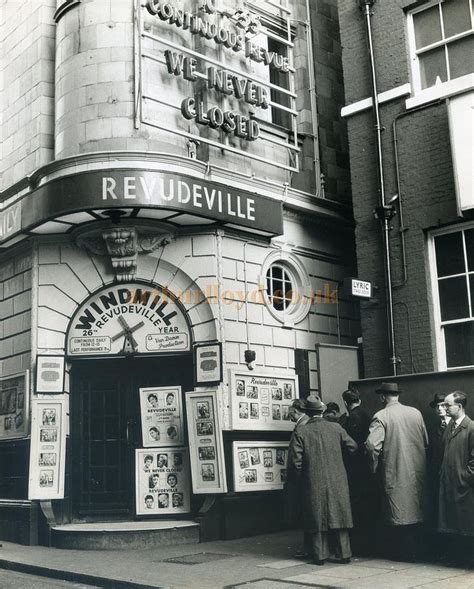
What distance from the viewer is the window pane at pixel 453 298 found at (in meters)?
12.5

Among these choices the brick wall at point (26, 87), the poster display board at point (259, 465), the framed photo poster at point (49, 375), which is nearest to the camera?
the poster display board at point (259, 465)

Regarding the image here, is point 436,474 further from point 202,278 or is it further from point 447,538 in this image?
point 202,278

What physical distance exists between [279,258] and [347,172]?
319 centimetres

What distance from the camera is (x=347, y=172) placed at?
16938mm

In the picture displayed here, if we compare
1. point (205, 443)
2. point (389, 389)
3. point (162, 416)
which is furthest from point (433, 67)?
point (162, 416)

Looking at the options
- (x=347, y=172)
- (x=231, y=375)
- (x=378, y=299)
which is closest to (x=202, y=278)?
(x=231, y=375)

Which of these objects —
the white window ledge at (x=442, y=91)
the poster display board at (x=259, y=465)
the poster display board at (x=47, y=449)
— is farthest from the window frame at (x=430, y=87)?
the poster display board at (x=47, y=449)

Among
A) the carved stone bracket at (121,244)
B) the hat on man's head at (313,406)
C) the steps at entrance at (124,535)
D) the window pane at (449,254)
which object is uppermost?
the carved stone bracket at (121,244)

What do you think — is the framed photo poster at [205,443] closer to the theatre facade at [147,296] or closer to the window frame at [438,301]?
the theatre facade at [147,296]

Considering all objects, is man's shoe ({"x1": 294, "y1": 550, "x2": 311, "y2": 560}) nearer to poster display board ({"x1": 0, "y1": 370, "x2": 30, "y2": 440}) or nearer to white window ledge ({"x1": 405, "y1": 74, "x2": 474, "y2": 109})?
poster display board ({"x1": 0, "y1": 370, "x2": 30, "y2": 440})

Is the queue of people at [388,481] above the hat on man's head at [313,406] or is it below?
below

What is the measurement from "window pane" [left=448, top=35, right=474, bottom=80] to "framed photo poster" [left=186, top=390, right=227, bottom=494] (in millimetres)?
6693

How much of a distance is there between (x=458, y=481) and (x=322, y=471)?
1.69m

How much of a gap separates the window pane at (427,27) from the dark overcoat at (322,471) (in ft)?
23.7
